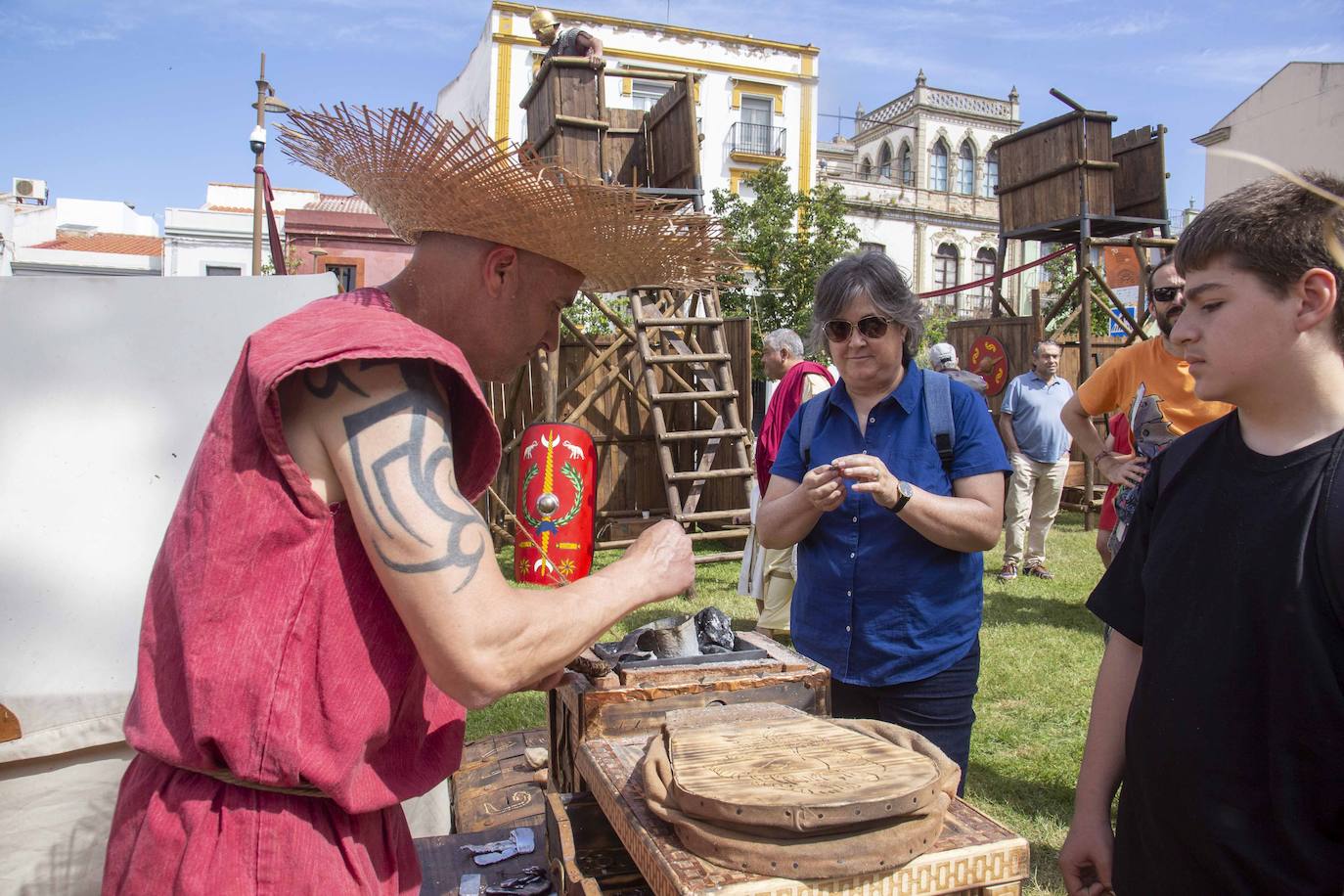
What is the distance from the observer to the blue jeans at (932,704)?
2434 millimetres

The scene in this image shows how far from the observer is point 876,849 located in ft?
4.42

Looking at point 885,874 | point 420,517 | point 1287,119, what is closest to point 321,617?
point 420,517

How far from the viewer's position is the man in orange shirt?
342cm

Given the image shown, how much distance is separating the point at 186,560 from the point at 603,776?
91cm

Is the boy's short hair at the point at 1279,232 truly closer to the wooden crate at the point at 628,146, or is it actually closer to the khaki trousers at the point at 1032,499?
the khaki trousers at the point at 1032,499

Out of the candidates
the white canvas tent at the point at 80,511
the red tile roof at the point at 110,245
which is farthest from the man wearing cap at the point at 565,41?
the red tile roof at the point at 110,245

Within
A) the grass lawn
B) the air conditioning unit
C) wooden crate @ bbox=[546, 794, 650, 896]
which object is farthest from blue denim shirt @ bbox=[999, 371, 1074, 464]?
the air conditioning unit

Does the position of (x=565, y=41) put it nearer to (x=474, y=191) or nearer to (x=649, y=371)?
(x=649, y=371)

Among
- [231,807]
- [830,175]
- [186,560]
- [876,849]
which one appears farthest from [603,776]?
[830,175]

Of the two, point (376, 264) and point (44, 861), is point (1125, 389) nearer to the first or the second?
point (44, 861)

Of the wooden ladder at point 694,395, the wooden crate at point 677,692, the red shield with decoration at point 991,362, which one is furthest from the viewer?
the red shield with decoration at point 991,362

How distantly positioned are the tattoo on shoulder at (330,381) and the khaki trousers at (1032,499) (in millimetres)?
7533

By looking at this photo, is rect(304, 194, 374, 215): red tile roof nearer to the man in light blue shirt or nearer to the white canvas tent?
the man in light blue shirt

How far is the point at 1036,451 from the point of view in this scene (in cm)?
804
